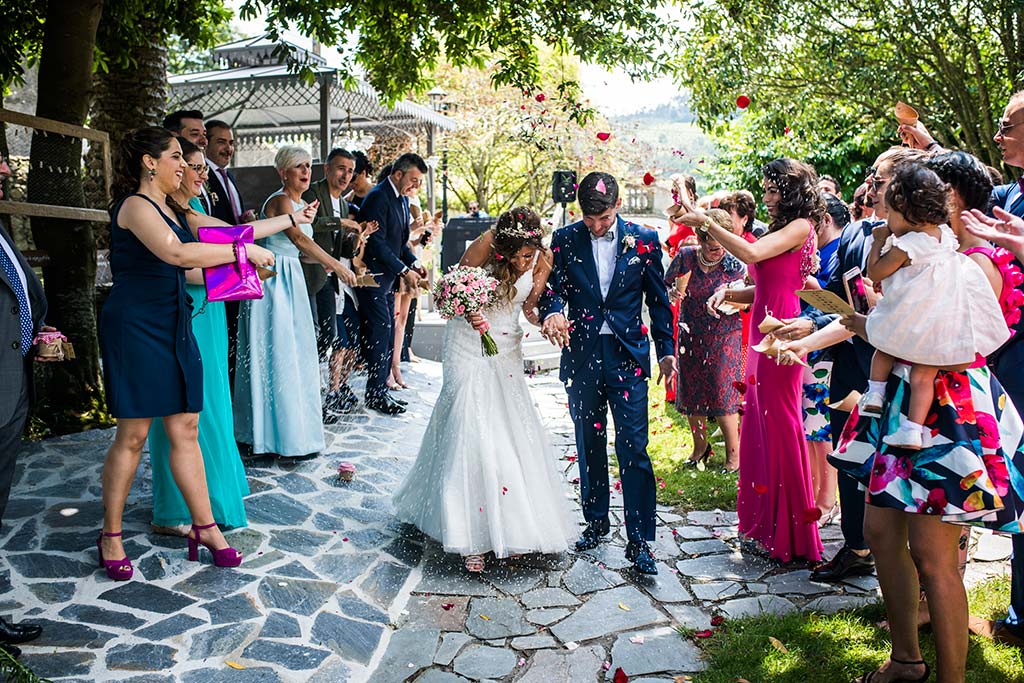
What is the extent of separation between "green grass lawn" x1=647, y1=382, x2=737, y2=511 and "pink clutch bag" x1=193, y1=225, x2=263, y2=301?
137 inches

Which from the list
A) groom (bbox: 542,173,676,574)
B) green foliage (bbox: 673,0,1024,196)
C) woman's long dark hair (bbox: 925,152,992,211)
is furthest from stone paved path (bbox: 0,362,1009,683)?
green foliage (bbox: 673,0,1024,196)

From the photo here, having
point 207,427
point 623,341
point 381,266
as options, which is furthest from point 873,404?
point 381,266

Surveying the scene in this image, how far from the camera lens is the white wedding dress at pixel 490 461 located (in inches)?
195

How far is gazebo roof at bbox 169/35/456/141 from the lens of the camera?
12641mm

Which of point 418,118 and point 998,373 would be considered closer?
point 998,373

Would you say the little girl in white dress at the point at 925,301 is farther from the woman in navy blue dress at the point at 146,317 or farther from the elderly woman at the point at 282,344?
the elderly woman at the point at 282,344

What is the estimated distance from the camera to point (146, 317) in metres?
4.46

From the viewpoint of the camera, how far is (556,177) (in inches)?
242

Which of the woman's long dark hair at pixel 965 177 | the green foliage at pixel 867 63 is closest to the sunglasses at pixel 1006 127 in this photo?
the woman's long dark hair at pixel 965 177

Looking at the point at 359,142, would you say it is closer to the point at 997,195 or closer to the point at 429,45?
the point at 429,45

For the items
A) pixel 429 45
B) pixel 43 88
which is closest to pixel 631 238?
pixel 429 45

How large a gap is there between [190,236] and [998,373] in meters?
4.06

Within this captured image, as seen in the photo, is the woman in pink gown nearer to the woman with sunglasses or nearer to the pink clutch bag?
the pink clutch bag

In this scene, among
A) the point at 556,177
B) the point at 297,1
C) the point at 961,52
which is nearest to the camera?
the point at 556,177
